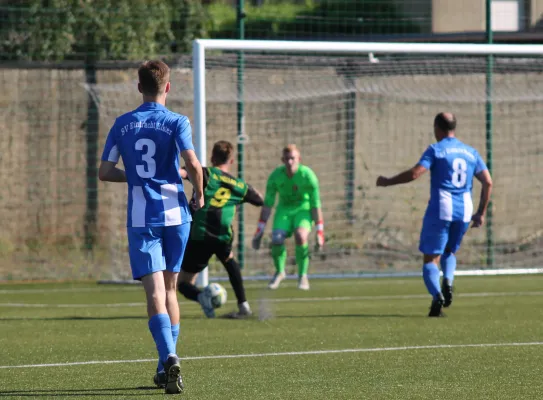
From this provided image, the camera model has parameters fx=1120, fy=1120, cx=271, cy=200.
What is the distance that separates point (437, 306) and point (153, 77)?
491 cm

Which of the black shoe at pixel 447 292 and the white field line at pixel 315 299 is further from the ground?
the black shoe at pixel 447 292

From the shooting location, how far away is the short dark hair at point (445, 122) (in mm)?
10719

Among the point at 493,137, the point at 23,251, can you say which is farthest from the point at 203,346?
the point at 493,137

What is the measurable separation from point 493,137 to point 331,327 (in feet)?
27.0

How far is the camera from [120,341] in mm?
8930

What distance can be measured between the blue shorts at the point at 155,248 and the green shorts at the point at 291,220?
7453mm

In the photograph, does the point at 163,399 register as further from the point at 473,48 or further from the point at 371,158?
the point at 371,158

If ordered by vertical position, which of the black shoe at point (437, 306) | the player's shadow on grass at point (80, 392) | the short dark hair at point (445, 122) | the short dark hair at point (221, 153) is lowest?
the black shoe at point (437, 306)

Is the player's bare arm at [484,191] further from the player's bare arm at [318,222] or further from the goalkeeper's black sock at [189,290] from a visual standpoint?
the player's bare arm at [318,222]

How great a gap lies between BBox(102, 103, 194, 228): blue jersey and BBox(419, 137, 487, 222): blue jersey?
179 inches

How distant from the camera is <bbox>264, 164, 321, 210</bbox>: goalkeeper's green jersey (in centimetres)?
1399

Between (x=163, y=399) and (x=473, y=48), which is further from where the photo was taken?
(x=473, y=48)

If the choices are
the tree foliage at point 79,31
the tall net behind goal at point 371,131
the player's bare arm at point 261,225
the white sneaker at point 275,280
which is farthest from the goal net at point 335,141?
the player's bare arm at point 261,225

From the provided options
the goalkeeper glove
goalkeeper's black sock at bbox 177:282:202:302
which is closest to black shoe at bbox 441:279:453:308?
goalkeeper's black sock at bbox 177:282:202:302
